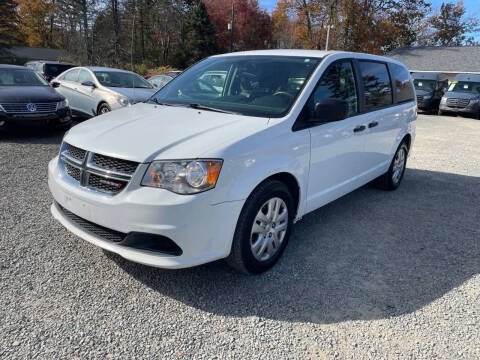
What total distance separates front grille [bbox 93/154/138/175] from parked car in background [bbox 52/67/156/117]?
6.11m

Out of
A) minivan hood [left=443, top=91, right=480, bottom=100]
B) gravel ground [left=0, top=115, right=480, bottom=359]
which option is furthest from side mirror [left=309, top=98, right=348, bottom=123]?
minivan hood [left=443, top=91, right=480, bottom=100]

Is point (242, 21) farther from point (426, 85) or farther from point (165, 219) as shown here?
point (165, 219)

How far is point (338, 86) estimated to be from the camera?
151 inches

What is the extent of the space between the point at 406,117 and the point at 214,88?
3167 mm

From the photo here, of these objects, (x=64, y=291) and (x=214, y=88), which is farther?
(x=214, y=88)

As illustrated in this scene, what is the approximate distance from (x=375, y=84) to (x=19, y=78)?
25.2ft

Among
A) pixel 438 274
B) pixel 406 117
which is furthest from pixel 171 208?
pixel 406 117

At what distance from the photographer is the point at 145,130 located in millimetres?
2975

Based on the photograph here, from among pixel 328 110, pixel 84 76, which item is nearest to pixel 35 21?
pixel 84 76

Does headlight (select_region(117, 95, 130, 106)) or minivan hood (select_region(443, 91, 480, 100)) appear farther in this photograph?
minivan hood (select_region(443, 91, 480, 100))

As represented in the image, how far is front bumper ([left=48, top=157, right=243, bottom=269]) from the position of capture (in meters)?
2.46

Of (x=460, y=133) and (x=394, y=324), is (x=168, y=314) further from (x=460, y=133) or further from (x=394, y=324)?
(x=460, y=133)

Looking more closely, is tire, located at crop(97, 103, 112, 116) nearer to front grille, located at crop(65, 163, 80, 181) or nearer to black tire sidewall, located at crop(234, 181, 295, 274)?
front grille, located at crop(65, 163, 80, 181)

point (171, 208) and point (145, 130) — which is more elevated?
point (145, 130)
